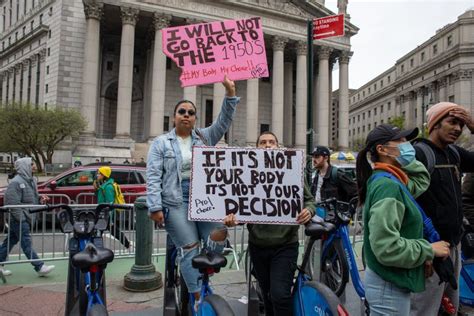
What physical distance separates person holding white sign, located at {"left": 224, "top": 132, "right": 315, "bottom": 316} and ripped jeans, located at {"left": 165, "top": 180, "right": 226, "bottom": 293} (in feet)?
1.21

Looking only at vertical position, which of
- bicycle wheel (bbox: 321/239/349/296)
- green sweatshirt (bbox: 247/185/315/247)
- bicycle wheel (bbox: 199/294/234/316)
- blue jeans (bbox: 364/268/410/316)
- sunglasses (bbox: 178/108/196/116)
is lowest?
bicycle wheel (bbox: 321/239/349/296)

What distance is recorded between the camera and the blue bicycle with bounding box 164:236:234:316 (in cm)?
300

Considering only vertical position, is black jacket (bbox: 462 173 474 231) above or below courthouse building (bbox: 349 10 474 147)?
below

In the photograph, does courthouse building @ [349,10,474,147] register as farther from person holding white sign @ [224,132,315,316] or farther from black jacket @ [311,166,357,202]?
person holding white sign @ [224,132,315,316]

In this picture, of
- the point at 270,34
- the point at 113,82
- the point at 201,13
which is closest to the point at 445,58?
the point at 270,34

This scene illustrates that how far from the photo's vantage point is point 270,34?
132 ft

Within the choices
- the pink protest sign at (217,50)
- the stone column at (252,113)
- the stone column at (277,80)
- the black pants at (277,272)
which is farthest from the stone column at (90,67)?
the black pants at (277,272)

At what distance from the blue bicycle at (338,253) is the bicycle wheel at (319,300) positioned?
1608 millimetres

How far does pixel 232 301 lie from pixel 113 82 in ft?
132

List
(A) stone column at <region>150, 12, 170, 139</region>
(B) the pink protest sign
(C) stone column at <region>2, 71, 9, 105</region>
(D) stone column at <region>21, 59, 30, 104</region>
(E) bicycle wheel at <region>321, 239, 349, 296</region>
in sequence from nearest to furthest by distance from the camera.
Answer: (B) the pink protest sign < (E) bicycle wheel at <region>321, 239, 349, 296</region> < (A) stone column at <region>150, 12, 170, 139</region> < (D) stone column at <region>21, 59, 30, 104</region> < (C) stone column at <region>2, 71, 9, 105</region>

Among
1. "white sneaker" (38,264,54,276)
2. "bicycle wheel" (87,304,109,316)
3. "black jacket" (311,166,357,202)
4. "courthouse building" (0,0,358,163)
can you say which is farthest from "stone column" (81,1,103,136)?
"bicycle wheel" (87,304,109,316)

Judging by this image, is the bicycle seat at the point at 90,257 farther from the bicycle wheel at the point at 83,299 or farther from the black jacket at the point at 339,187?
the black jacket at the point at 339,187

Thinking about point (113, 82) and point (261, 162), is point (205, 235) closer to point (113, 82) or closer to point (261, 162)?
point (261, 162)

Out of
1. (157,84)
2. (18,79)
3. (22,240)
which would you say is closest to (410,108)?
(157,84)
